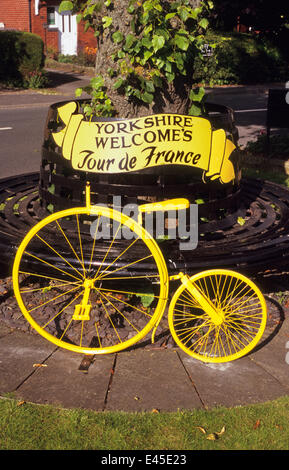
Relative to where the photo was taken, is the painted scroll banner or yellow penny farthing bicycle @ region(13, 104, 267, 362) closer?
yellow penny farthing bicycle @ region(13, 104, 267, 362)

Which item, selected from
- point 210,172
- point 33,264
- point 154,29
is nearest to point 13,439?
point 33,264

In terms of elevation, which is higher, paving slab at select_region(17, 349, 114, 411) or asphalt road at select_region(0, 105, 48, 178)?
asphalt road at select_region(0, 105, 48, 178)

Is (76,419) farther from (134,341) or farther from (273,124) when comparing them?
(273,124)

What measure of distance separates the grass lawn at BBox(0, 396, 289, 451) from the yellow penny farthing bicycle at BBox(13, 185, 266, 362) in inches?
25.2

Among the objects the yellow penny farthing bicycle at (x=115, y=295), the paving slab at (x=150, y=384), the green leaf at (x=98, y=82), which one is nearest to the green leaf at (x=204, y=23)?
the green leaf at (x=98, y=82)

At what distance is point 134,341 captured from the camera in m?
3.93

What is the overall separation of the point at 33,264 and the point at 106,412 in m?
1.30

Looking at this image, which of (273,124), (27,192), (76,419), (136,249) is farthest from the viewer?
(273,124)

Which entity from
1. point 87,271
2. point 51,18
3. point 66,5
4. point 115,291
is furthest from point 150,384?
point 51,18

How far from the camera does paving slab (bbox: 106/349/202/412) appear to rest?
3.50m

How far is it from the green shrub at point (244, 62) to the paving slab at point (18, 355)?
2231cm

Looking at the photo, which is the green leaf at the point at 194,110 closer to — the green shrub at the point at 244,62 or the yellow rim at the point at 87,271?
the yellow rim at the point at 87,271

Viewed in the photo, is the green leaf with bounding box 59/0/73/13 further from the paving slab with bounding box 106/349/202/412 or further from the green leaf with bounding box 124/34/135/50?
the paving slab with bounding box 106/349/202/412

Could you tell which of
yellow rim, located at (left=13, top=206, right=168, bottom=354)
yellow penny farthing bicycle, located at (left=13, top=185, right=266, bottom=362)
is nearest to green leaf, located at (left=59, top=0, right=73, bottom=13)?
yellow penny farthing bicycle, located at (left=13, top=185, right=266, bottom=362)
